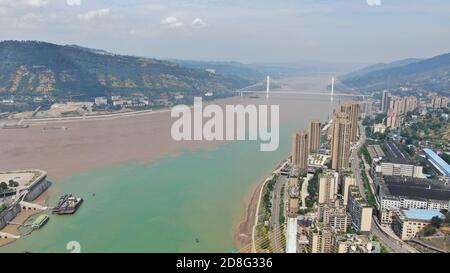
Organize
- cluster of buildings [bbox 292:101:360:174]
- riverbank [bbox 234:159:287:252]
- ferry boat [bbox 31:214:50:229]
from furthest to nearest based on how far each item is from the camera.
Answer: cluster of buildings [bbox 292:101:360:174] < ferry boat [bbox 31:214:50:229] < riverbank [bbox 234:159:287:252]

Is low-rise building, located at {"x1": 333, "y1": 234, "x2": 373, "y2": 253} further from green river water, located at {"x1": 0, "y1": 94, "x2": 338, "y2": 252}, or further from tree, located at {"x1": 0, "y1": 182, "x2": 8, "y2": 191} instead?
tree, located at {"x1": 0, "y1": 182, "x2": 8, "y2": 191}

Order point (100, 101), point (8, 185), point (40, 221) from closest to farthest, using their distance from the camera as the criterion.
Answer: point (40, 221) < point (8, 185) < point (100, 101)

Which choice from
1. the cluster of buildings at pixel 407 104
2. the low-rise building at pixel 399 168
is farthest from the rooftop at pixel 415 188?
the cluster of buildings at pixel 407 104

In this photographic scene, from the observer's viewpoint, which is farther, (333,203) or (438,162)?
(438,162)

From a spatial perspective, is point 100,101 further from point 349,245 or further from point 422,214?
point 349,245

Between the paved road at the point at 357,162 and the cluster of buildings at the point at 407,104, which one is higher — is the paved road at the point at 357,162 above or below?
below

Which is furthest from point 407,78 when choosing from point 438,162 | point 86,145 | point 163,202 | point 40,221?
point 40,221

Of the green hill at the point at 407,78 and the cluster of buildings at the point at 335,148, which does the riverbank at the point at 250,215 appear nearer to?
the cluster of buildings at the point at 335,148

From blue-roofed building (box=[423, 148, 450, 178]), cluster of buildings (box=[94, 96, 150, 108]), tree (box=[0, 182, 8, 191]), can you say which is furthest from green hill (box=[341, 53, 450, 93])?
tree (box=[0, 182, 8, 191])

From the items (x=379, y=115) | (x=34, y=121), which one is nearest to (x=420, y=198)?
(x=379, y=115)
